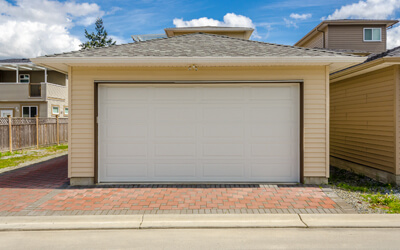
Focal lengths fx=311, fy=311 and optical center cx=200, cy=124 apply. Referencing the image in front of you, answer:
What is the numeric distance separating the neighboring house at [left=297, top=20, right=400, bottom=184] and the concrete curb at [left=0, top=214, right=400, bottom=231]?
2820mm

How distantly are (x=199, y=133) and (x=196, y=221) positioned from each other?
104 inches

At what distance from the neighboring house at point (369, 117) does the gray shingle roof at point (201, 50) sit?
1338 millimetres

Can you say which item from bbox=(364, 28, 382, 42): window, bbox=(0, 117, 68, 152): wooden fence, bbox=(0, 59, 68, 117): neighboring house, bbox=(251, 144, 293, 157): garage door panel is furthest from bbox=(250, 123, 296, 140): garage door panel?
bbox=(0, 59, 68, 117): neighboring house

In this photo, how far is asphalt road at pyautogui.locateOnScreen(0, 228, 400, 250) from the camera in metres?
3.97

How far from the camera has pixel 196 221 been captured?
4801 millimetres

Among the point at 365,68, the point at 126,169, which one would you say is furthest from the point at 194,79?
the point at 365,68

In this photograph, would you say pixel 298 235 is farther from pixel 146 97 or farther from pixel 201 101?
pixel 146 97

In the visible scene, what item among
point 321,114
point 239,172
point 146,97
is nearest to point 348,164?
point 321,114

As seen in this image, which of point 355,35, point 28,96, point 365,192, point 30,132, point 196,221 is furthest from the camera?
point 28,96

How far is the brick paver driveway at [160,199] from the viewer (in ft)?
17.4

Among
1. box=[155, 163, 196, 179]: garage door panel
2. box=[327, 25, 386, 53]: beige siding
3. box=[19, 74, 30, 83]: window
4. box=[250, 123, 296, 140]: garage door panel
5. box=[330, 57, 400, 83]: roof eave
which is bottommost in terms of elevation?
box=[155, 163, 196, 179]: garage door panel

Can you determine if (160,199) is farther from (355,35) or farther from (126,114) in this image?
(355,35)

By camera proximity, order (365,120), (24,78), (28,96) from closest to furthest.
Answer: (365,120) < (28,96) < (24,78)

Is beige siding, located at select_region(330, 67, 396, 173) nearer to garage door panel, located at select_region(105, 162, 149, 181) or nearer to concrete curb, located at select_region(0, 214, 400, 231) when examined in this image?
concrete curb, located at select_region(0, 214, 400, 231)
